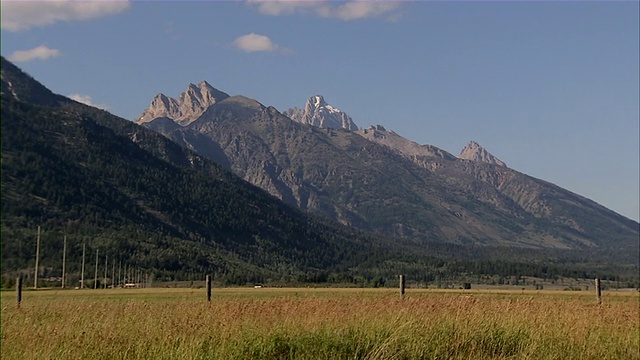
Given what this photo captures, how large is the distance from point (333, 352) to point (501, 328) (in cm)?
477

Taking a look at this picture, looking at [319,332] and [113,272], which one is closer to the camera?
[319,332]

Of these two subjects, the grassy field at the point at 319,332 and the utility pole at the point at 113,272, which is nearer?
the grassy field at the point at 319,332

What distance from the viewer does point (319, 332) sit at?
605 inches

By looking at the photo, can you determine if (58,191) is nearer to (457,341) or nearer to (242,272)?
(242,272)

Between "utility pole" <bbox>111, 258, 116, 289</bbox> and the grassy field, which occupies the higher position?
the grassy field

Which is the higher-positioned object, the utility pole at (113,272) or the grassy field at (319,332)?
the grassy field at (319,332)

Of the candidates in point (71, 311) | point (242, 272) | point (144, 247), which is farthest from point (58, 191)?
point (71, 311)

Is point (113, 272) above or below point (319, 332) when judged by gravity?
below

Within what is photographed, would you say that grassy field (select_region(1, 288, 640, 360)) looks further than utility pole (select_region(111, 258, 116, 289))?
No

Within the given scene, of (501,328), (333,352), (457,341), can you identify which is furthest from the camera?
(501,328)

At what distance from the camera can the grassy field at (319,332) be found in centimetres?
1360

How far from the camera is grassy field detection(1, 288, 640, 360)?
13.6 m

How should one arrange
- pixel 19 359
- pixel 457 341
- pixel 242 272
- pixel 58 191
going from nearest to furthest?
pixel 19 359 < pixel 457 341 < pixel 58 191 < pixel 242 272

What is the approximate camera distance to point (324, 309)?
1844 cm
